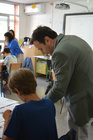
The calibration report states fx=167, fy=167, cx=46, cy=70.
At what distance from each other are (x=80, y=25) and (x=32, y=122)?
4.98 meters

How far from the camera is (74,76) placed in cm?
128

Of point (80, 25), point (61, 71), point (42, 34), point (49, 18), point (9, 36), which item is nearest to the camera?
point (61, 71)

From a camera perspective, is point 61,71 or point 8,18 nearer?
point 61,71

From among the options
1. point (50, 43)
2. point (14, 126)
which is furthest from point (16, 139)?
point (50, 43)

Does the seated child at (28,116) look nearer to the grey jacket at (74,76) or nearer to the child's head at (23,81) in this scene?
the child's head at (23,81)

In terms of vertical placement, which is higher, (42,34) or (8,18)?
(8,18)

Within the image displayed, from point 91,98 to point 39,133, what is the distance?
53 centimetres

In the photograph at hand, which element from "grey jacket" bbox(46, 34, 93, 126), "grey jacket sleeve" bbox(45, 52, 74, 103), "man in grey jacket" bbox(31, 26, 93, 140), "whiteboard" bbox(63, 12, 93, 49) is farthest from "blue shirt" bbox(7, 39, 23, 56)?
"grey jacket sleeve" bbox(45, 52, 74, 103)

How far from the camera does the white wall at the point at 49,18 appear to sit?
562 cm

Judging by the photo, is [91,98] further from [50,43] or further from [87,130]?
[50,43]

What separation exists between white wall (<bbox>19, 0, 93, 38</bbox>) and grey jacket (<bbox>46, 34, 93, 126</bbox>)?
4.47 metres

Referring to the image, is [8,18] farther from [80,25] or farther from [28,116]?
[28,116]

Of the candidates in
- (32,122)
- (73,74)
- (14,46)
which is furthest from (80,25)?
(32,122)

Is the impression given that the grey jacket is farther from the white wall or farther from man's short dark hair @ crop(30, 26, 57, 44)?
the white wall
